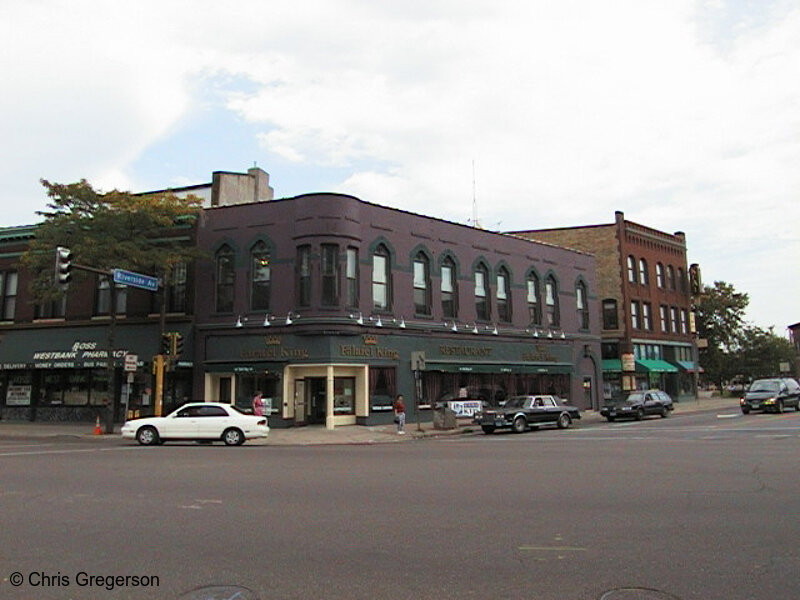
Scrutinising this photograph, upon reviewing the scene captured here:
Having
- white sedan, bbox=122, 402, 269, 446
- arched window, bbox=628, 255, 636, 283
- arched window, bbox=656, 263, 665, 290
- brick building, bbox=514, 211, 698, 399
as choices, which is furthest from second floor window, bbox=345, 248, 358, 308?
arched window, bbox=656, 263, 665, 290

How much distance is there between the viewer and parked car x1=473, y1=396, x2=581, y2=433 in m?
26.0

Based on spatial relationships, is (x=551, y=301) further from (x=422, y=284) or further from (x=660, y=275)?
(x=660, y=275)

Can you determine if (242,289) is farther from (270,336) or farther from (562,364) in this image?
(562,364)

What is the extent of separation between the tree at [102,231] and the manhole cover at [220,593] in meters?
21.9

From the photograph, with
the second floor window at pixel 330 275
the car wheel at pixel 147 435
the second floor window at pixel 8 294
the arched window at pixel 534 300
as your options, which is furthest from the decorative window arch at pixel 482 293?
the second floor window at pixel 8 294

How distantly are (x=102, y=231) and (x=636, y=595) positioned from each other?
26.1 meters

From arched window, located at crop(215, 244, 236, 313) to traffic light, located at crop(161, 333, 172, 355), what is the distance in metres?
3.49

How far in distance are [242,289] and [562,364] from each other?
1821 centimetres

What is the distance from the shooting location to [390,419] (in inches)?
1135

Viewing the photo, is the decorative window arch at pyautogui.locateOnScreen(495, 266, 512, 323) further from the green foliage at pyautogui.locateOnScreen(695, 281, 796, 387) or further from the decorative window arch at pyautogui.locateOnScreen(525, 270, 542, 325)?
the green foliage at pyautogui.locateOnScreen(695, 281, 796, 387)

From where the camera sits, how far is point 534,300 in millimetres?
37250

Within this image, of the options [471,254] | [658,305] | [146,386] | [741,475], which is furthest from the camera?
[658,305]

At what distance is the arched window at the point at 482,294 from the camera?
34156 mm

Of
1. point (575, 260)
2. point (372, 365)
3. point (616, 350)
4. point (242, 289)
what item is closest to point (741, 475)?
point (372, 365)
